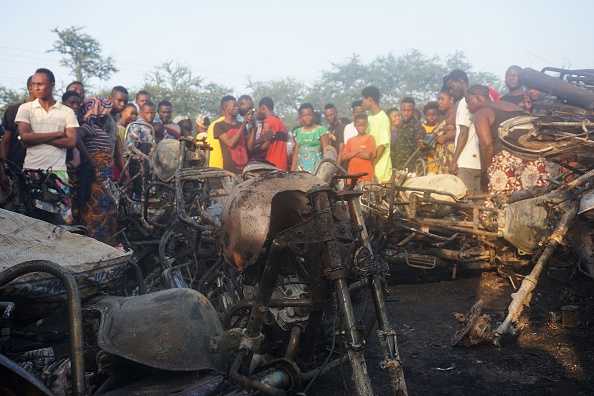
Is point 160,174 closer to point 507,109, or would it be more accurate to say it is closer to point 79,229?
point 79,229

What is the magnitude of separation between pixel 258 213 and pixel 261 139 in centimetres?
608

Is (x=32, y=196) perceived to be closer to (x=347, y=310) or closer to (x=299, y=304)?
(x=299, y=304)

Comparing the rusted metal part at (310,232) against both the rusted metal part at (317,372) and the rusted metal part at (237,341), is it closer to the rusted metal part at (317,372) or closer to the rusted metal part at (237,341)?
the rusted metal part at (237,341)

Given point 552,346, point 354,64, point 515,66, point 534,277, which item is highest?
point 354,64

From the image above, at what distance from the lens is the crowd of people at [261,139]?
629 cm

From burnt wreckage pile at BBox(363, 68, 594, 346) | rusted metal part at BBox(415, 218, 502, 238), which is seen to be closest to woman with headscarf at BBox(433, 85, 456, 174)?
burnt wreckage pile at BBox(363, 68, 594, 346)

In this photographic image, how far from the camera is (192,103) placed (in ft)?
92.0

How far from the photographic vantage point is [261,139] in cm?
908

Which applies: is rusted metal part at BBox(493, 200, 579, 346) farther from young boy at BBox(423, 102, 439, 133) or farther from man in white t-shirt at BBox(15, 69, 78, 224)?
young boy at BBox(423, 102, 439, 133)

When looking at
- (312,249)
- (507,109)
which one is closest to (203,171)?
(312,249)

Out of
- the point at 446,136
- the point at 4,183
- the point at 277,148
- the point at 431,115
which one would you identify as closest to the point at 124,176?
the point at 277,148

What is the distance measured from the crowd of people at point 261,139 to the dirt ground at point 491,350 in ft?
4.90

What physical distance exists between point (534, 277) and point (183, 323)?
9.84ft

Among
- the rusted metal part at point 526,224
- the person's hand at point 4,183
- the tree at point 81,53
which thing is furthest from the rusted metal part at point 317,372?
the tree at point 81,53
